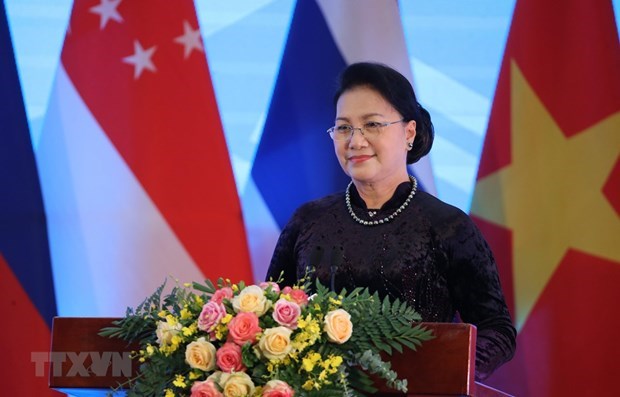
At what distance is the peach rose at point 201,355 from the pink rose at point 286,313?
5.1 inches

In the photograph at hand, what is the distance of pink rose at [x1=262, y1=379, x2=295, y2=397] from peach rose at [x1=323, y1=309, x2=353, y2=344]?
118mm

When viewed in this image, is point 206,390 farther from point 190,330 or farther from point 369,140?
point 369,140

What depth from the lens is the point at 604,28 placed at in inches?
132

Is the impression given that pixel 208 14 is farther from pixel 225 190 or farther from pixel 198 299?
pixel 198 299

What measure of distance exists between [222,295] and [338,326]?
241 mm

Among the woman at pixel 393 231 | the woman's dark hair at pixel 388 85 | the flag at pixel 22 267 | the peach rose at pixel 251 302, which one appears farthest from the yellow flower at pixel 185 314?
the flag at pixel 22 267

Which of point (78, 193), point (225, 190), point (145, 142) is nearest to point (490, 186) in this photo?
point (225, 190)

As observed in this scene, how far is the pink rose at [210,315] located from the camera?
65.2 inches

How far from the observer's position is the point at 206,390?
62.6 inches

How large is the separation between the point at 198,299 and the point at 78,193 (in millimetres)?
1845

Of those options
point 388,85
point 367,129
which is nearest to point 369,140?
point 367,129

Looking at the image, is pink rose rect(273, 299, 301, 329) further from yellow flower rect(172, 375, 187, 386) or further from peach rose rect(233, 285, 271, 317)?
yellow flower rect(172, 375, 187, 386)

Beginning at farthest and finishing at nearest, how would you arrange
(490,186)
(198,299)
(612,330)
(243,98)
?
(243,98)
(490,186)
(612,330)
(198,299)

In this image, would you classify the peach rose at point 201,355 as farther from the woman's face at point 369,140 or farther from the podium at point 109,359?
the woman's face at point 369,140
